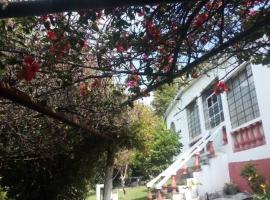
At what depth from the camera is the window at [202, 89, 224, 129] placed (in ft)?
51.8

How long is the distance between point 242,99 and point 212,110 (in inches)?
161

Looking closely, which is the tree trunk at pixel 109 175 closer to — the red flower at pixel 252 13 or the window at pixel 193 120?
the red flower at pixel 252 13

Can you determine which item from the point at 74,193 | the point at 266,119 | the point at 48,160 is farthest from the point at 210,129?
the point at 48,160

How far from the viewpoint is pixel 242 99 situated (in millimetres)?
12648

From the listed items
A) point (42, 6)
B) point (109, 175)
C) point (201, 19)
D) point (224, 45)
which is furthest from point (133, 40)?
point (109, 175)

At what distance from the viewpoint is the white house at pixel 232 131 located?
35.7 ft

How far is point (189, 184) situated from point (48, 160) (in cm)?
596

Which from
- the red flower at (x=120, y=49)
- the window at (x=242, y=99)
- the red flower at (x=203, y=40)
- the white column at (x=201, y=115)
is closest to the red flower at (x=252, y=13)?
the red flower at (x=203, y=40)

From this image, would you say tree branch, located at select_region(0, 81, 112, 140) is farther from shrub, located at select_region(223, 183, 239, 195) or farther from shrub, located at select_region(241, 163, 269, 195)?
shrub, located at select_region(223, 183, 239, 195)

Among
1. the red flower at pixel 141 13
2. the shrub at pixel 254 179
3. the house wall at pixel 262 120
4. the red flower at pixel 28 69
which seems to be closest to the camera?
the red flower at pixel 28 69

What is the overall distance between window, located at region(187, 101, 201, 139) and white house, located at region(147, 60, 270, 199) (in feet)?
3.99

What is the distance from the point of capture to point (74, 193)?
10.1 metres

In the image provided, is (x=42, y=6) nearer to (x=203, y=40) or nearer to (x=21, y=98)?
(x=21, y=98)

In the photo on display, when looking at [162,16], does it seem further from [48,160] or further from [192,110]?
[192,110]
